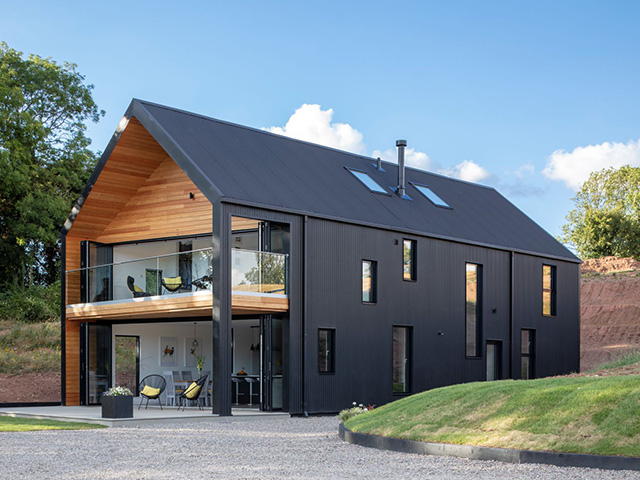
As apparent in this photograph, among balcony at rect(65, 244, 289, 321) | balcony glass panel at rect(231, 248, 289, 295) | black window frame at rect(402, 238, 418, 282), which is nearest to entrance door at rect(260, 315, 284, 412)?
balcony at rect(65, 244, 289, 321)

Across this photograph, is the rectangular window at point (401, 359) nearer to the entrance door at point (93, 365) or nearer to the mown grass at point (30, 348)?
the entrance door at point (93, 365)

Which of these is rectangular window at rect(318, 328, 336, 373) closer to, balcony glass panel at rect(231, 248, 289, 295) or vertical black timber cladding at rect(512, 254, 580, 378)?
balcony glass panel at rect(231, 248, 289, 295)

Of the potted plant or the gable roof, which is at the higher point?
the gable roof

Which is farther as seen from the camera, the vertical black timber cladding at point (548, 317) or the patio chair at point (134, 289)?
the vertical black timber cladding at point (548, 317)

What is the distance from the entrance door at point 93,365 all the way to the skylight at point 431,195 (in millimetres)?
10033

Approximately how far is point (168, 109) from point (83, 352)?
272 inches

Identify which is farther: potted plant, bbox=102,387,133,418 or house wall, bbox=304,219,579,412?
house wall, bbox=304,219,579,412

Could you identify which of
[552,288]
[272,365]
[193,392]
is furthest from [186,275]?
[552,288]

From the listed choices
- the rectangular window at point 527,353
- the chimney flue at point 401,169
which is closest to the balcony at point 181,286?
the chimney flue at point 401,169

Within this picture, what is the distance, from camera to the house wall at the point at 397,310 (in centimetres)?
2014

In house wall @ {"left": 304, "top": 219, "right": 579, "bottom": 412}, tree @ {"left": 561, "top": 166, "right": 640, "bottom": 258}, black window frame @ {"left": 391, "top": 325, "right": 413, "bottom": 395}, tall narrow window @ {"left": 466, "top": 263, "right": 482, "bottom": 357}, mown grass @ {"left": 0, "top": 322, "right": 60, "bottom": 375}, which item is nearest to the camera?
house wall @ {"left": 304, "top": 219, "right": 579, "bottom": 412}

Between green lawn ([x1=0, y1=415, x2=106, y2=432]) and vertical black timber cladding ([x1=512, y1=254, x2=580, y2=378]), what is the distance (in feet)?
45.5

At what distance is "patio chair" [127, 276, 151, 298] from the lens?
20172mm

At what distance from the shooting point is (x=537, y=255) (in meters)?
27.2
